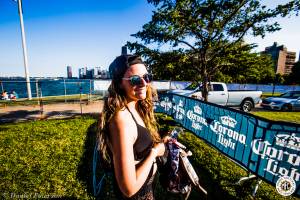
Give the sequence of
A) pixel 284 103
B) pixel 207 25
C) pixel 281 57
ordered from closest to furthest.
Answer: pixel 207 25 < pixel 284 103 < pixel 281 57

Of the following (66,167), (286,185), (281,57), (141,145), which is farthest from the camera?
(281,57)

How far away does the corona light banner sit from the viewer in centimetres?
351

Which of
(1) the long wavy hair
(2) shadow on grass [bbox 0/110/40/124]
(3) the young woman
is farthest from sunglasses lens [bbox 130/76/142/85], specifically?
(2) shadow on grass [bbox 0/110/40/124]

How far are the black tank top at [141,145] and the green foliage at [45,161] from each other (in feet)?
10.7

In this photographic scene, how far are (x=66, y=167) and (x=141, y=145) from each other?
4.65m

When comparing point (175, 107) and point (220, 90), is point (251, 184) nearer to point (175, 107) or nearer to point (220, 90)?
point (175, 107)

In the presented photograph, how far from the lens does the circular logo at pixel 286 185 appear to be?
3.52m

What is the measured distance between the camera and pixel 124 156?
48.8 inches

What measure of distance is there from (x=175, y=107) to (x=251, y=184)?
5.40 m

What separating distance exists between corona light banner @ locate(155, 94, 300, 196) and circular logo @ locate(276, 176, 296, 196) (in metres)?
0.05

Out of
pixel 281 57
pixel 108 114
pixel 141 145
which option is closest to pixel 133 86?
pixel 108 114

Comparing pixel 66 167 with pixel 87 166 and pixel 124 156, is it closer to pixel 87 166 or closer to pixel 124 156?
pixel 87 166

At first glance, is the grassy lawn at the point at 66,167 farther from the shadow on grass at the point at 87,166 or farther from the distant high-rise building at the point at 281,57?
the distant high-rise building at the point at 281,57

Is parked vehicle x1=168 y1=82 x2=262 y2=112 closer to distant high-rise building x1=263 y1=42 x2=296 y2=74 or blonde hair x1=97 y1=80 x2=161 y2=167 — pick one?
blonde hair x1=97 y1=80 x2=161 y2=167
